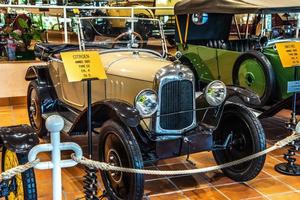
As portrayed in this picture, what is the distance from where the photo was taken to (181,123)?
3.53 meters

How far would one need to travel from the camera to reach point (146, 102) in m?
3.21

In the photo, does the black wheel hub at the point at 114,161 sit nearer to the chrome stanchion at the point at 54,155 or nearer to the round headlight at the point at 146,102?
the round headlight at the point at 146,102

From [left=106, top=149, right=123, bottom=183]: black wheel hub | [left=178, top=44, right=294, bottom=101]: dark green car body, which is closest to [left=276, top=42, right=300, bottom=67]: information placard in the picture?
[left=178, top=44, right=294, bottom=101]: dark green car body

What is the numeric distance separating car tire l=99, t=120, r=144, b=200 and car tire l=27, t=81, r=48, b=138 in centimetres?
156

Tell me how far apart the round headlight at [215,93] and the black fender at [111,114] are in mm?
800

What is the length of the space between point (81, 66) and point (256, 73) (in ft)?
9.36

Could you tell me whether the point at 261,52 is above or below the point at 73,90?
above

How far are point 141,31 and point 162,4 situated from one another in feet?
26.0

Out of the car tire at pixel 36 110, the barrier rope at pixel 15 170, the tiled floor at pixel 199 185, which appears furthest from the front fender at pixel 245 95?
the car tire at pixel 36 110

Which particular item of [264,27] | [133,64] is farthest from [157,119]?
[264,27]

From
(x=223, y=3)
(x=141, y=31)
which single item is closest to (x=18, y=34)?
(x=141, y=31)

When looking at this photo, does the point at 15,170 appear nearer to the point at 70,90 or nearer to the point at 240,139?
the point at 240,139

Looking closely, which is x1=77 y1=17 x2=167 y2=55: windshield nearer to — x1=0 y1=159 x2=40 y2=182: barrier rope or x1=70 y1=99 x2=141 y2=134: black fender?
x1=70 y1=99 x2=141 y2=134: black fender

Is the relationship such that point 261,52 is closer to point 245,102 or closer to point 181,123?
point 245,102
